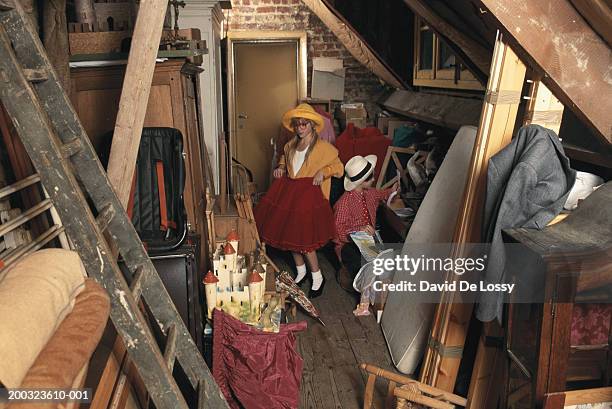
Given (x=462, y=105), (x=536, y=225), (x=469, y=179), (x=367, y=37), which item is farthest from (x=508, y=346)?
(x=367, y=37)

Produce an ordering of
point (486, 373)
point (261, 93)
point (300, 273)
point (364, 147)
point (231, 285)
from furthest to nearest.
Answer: point (261, 93) < point (364, 147) < point (300, 273) < point (231, 285) < point (486, 373)

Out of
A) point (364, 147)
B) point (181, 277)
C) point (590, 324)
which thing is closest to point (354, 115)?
point (364, 147)

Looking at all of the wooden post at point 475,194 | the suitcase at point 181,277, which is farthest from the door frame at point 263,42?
the wooden post at point 475,194

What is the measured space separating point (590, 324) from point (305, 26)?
509cm

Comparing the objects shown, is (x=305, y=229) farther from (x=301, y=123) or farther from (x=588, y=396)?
(x=588, y=396)

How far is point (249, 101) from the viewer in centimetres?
640

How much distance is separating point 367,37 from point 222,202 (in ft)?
8.12

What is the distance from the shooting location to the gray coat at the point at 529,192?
206 cm

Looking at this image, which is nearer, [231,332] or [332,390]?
[231,332]

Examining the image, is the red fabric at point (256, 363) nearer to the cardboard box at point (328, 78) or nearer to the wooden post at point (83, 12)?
the wooden post at point (83, 12)

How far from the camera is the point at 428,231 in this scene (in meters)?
3.15

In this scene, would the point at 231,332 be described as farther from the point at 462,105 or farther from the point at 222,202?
the point at 462,105

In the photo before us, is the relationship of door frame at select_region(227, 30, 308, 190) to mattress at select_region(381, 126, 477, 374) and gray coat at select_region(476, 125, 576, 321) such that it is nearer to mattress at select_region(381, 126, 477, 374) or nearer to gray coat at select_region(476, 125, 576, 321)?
mattress at select_region(381, 126, 477, 374)

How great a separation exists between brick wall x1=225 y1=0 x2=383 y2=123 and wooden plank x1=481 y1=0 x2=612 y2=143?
4202 millimetres
